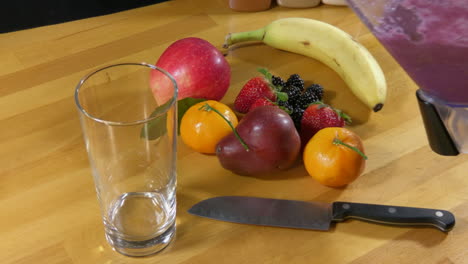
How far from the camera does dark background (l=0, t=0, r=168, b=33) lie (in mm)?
1341

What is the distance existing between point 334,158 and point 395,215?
12 cm

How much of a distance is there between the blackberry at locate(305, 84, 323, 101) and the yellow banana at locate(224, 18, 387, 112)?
0.07 meters

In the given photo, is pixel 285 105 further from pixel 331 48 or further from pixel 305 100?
pixel 331 48

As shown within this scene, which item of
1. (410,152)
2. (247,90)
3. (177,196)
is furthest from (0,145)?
(410,152)

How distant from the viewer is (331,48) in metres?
1.15

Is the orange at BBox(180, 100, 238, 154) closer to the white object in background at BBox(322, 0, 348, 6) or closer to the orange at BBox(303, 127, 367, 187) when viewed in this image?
the orange at BBox(303, 127, 367, 187)

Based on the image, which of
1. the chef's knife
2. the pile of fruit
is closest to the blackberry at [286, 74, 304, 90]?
the pile of fruit

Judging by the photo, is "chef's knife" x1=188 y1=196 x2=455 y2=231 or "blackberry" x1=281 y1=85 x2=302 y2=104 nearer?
"chef's knife" x1=188 y1=196 x2=455 y2=231

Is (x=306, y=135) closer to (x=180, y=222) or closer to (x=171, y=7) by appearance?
(x=180, y=222)

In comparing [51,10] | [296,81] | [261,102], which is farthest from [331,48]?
[51,10]

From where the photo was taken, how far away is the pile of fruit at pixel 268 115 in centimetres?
92

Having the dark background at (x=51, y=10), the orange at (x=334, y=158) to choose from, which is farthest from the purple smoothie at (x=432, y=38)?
the dark background at (x=51, y=10)

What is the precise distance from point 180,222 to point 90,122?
23 cm

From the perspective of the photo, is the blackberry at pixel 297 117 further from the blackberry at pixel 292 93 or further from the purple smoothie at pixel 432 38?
the purple smoothie at pixel 432 38
